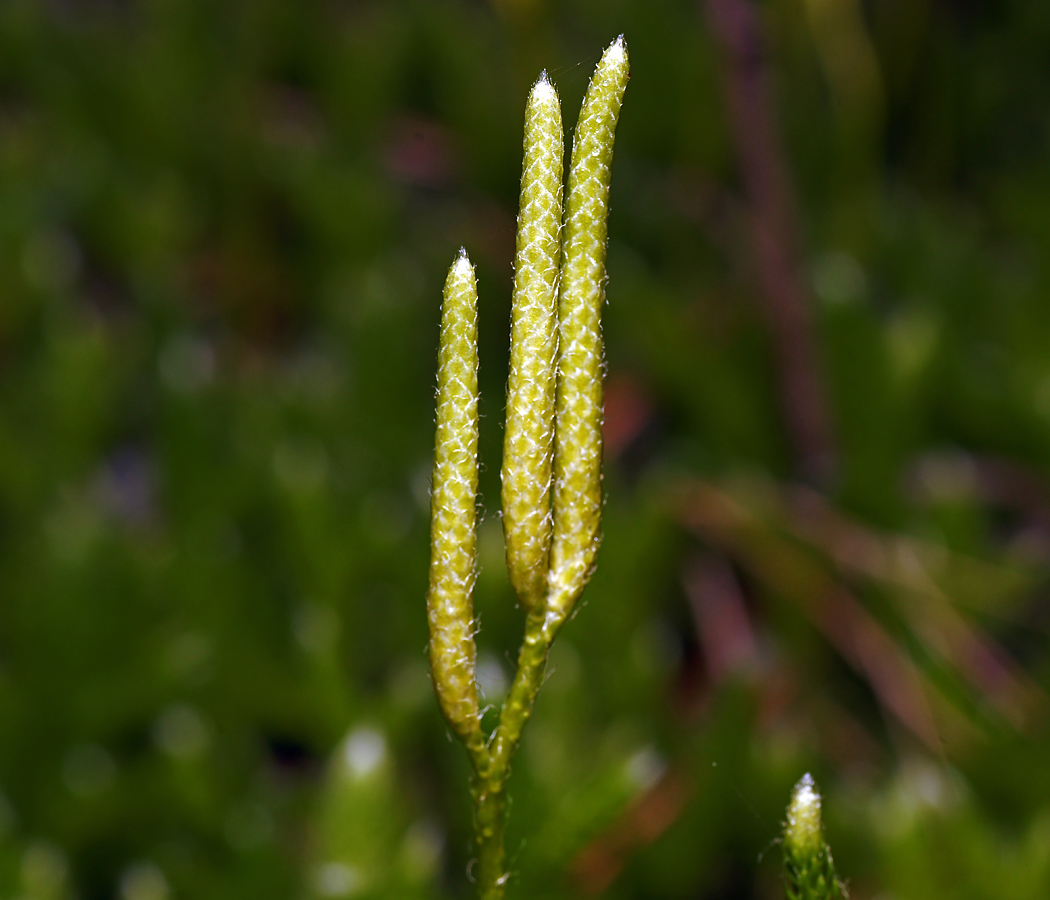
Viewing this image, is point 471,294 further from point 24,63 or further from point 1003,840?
point 24,63

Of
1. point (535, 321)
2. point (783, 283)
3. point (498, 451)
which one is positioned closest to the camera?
point (535, 321)

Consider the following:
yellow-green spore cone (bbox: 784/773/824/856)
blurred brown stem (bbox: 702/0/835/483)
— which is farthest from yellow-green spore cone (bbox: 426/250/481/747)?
blurred brown stem (bbox: 702/0/835/483)

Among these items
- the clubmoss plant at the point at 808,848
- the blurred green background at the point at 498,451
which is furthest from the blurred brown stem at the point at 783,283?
the clubmoss plant at the point at 808,848

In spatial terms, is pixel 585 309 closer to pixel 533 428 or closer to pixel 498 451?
pixel 533 428

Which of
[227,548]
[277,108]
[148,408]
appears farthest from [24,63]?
[227,548]

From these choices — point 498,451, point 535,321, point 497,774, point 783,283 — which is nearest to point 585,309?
point 535,321

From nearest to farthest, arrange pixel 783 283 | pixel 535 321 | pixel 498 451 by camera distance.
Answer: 1. pixel 535 321
2. pixel 498 451
3. pixel 783 283

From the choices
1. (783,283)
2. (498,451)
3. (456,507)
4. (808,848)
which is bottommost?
(808,848)

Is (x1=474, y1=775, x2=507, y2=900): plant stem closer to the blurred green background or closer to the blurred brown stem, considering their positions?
the blurred green background
